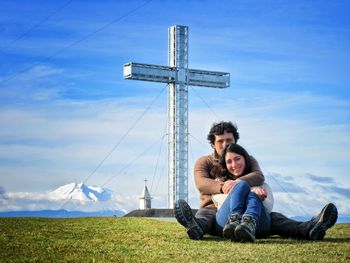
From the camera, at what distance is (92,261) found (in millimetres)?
6164

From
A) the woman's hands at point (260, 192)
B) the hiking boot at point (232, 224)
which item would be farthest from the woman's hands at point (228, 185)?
the hiking boot at point (232, 224)

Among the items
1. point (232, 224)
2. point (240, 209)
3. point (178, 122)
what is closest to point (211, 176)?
point (240, 209)

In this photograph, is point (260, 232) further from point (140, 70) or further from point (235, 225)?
point (140, 70)

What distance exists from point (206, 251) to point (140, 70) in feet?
61.3

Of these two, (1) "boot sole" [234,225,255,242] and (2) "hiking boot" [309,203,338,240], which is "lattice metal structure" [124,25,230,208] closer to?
(2) "hiking boot" [309,203,338,240]

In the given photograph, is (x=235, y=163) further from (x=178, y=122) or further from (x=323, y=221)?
(x=178, y=122)

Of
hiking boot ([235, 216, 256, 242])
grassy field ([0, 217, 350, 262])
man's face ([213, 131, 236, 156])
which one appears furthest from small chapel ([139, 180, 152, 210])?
hiking boot ([235, 216, 256, 242])

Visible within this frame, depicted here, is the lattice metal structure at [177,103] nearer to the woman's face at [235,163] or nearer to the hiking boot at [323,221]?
the woman's face at [235,163]

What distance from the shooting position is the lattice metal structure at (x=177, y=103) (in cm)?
2548

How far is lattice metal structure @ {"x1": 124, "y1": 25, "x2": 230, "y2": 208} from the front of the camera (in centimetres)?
2548

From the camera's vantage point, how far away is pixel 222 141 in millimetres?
8312

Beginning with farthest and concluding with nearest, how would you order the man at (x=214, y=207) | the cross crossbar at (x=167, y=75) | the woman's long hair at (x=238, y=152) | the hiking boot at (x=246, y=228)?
1. the cross crossbar at (x=167, y=75)
2. the woman's long hair at (x=238, y=152)
3. the man at (x=214, y=207)
4. the hiking boot at (x=246, y=228)

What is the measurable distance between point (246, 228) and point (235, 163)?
3.27 ft

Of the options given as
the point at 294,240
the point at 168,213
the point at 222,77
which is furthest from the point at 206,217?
the point at 222,77
